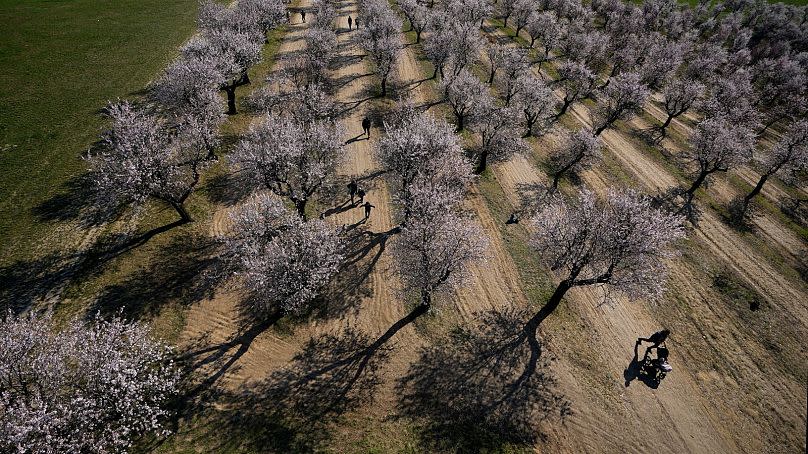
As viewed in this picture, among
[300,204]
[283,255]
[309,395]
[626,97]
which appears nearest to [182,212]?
[300,204]

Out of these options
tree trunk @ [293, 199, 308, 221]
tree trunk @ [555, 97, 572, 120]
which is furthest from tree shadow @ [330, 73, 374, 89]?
tree trunk @ [293, 199, 308, 221]

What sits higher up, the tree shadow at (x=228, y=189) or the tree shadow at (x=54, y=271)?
the tree shadow at (x=228, y=189)

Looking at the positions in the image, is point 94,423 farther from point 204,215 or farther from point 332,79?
point 332,79

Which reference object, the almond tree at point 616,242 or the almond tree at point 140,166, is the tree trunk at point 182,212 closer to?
the almond tree at point 140,166

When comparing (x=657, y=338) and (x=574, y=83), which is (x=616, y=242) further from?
(x=574, y=83)

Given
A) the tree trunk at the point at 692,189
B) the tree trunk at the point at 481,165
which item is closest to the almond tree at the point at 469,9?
the tree trunk at the point at 481,165

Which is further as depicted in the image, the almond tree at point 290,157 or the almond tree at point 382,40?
the almond tree at point 382,40
